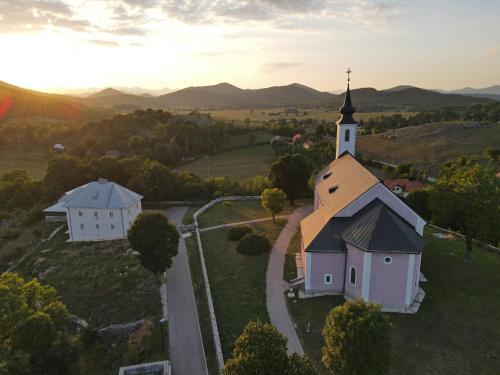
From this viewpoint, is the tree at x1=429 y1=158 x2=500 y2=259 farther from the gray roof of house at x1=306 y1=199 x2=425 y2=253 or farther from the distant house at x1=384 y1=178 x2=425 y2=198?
the distant house at x1=384 y1=178 x2=425 y2=198

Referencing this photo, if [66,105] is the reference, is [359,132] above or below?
below

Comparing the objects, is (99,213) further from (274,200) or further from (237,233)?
(274,200)

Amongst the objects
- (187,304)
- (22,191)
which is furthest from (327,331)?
(22,191)

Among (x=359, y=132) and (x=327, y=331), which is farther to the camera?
(x=359, y=132)

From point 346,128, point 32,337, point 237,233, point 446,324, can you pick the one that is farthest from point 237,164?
point 32,337

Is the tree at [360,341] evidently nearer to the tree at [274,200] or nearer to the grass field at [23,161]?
the tree at [274,200]

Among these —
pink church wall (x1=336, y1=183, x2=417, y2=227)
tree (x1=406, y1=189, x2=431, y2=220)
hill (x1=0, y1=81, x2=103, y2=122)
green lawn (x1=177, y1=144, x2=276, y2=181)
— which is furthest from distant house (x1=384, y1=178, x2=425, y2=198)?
hill (x1=0, y1=81, x2=103, y2=122)

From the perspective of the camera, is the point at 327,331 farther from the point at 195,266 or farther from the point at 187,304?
the point at 195,266
